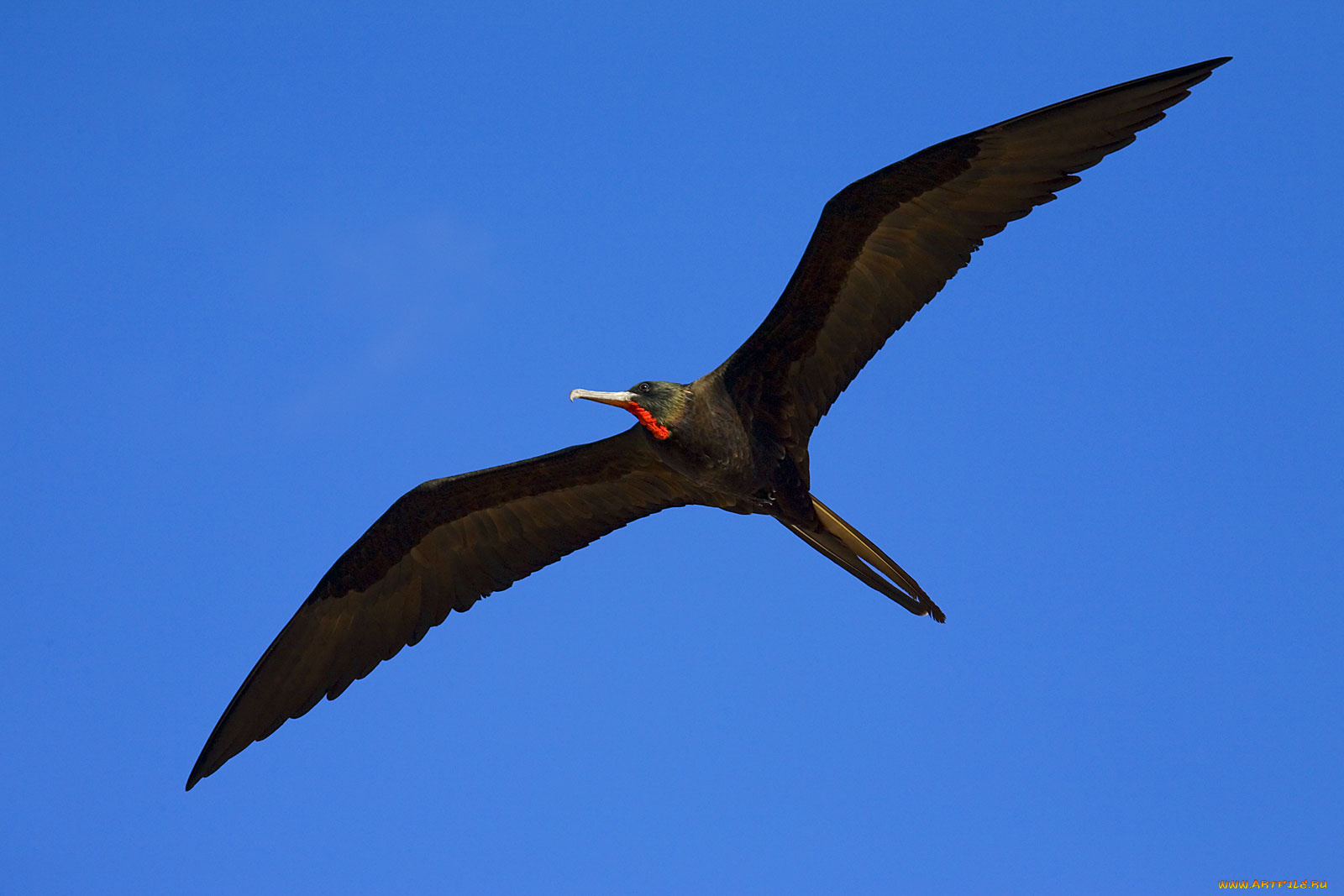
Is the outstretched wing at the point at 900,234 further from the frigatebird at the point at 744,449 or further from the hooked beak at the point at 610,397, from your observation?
the hooked beak at the point at 610,397

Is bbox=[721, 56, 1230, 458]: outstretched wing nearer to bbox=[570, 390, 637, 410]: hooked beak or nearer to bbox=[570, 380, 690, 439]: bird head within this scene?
bbox=[570, 380, 690, 439]: bird head

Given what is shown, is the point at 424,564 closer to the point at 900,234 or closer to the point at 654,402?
the point at 654,402

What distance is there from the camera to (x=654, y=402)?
6.71 metres

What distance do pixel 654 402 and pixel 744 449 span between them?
1.86 feet

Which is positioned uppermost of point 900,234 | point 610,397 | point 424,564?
point 900,234

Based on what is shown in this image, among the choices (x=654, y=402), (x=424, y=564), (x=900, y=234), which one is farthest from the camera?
(x=424, y=564)

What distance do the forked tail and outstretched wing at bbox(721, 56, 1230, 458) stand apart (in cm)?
44

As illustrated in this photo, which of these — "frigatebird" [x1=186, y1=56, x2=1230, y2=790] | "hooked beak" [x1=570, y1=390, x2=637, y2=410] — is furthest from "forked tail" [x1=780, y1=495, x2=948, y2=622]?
"hooked beak" [x1=570, y1=390, x2=637, y2=410]

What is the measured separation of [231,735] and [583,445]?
2707 millimetres

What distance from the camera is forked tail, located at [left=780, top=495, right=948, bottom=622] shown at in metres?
6.81

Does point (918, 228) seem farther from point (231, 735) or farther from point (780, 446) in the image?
point (231, 735)

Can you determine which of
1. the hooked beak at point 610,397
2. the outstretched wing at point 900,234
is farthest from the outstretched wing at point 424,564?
the outstretched wing at point 900,234

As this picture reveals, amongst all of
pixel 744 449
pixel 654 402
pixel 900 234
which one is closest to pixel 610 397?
pixel 654 402

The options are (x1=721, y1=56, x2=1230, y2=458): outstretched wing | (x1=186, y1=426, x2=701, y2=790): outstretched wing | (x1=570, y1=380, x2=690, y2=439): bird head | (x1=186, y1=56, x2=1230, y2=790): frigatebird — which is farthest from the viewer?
(x1=186, y1=426, x2=701, y2=790): outstretched wing
